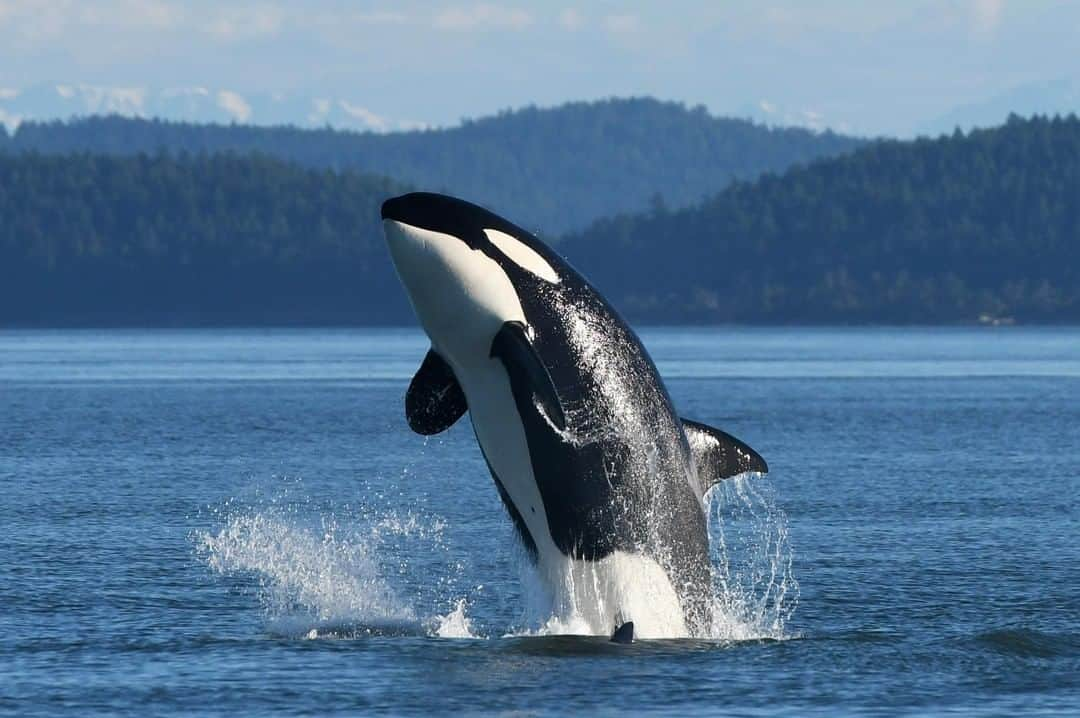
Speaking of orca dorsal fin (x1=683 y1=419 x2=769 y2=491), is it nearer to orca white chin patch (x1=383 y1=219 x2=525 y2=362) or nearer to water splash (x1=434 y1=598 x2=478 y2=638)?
orca white chin patch (x1=383 y1=219 x2=525 y2=362)

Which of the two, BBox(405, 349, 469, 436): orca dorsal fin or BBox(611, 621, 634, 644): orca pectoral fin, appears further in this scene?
BBox(611, 621, 634, 644): orca pectoral fin

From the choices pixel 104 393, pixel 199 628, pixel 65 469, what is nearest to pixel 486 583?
pixel 199 628

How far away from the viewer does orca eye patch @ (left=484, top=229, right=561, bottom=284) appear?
1781 cm

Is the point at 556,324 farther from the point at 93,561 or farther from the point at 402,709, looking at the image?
the point at 93,561

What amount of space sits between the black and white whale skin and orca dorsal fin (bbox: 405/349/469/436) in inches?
0.5

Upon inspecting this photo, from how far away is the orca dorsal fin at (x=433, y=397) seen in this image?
60.2ft

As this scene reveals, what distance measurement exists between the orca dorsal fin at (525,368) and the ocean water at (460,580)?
7.27ft

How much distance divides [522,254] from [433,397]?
155 cm

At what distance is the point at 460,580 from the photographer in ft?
82.4

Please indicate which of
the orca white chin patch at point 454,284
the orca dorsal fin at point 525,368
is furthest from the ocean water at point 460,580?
the orca white chin patch at point 454,284

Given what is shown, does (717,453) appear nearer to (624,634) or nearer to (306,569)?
(624,634)

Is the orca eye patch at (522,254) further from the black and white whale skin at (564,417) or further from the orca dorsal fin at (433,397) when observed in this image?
the orca dorsal fin at (433,397)

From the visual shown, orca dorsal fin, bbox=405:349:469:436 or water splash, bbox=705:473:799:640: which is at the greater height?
orca dorsal fin, bbox=405:349:469:436

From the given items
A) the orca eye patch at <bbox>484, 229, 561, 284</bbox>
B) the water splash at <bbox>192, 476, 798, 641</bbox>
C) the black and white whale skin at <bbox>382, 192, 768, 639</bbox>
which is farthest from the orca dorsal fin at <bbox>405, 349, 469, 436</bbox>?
the water splash at <bbox>192, 476, 798, 641</bbox>
